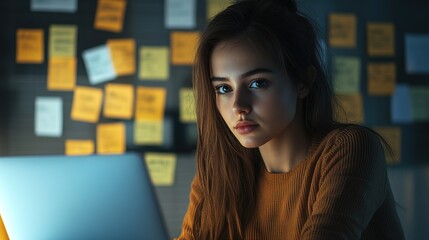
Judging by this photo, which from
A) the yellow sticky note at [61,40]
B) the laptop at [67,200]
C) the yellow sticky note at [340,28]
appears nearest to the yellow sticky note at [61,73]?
the yellow sticky note at [61,40]

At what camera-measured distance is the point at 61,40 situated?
212cm

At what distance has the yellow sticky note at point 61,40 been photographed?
2.12 metres

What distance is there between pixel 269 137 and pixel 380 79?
122 centimetres

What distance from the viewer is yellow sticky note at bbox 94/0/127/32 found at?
2139 millimetres

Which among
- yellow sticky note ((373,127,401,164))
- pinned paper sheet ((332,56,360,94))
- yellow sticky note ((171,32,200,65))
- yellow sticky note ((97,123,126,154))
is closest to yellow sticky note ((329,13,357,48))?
pinned paper sheet ((332,56,360,94))

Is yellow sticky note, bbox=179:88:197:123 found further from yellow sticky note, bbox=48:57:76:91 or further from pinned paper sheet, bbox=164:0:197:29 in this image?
yellow sticky note, bbox=48:57:76:91

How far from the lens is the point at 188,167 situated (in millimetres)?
2176

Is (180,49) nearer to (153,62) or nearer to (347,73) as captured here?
(153,62)

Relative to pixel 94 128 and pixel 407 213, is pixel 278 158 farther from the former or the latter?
pixel 407 213

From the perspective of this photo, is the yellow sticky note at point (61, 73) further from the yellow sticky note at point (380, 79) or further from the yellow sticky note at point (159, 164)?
the yellow sticky note at point (380, 79)

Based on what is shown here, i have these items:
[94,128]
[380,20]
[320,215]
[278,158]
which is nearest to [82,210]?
[320,215]

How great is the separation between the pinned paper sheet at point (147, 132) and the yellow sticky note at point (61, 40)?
1.13 feet

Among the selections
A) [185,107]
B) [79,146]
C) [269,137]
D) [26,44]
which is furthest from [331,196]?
[26,44]

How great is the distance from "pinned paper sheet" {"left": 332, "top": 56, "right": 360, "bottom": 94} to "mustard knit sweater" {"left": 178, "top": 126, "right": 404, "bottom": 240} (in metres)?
1.04
